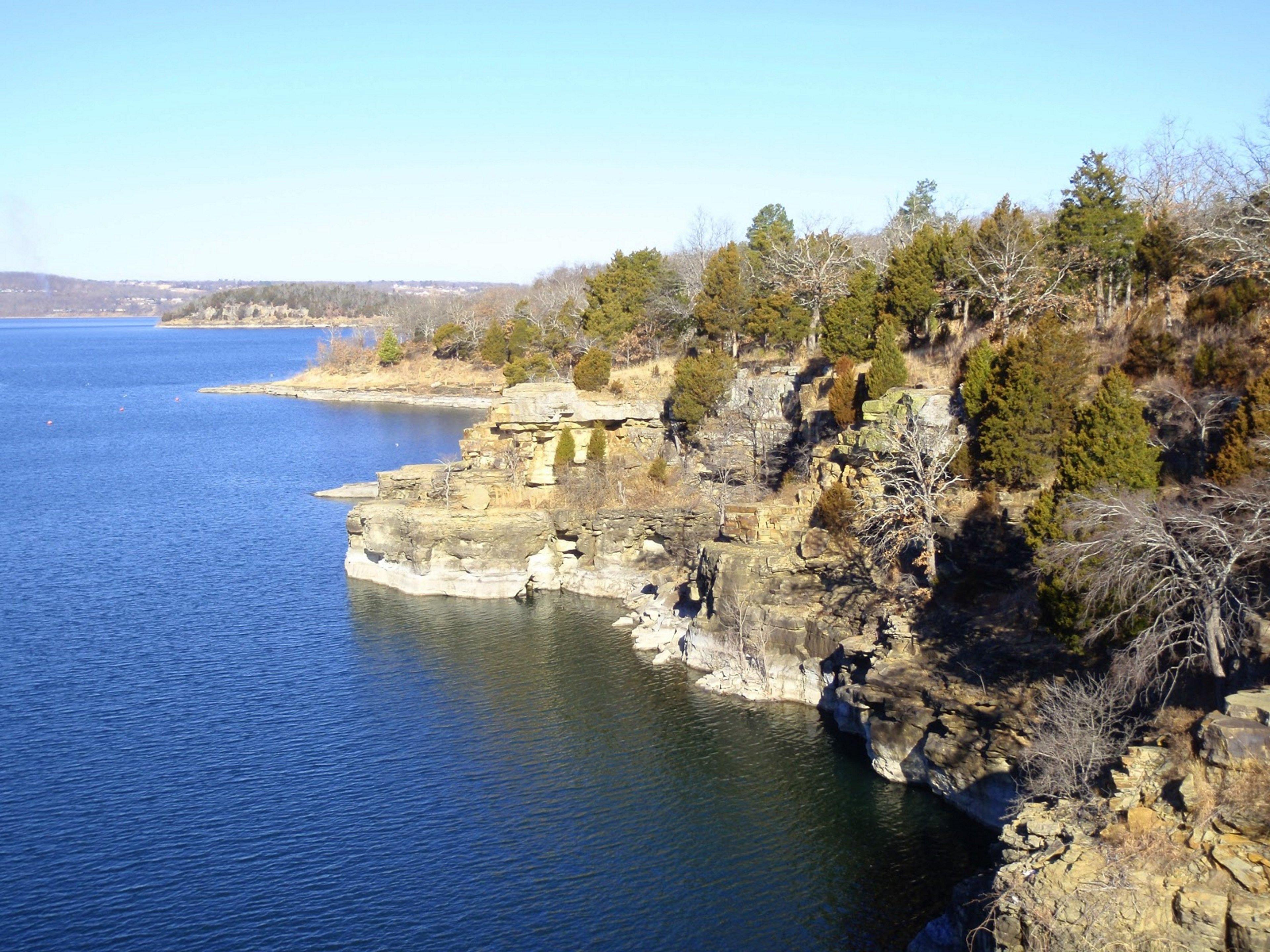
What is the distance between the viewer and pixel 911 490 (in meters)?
38.2

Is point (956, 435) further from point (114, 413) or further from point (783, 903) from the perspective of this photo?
point (114, 413)

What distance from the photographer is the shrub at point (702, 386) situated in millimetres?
58500

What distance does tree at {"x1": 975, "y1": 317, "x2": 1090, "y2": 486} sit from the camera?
1492 inches

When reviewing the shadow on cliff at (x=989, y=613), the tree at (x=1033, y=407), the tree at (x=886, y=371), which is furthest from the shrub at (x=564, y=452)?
the tree at (x=1033, y=407)

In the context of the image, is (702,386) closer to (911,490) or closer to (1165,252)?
(911,490)

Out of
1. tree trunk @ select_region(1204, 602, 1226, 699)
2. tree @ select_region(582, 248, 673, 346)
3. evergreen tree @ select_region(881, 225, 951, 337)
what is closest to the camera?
tree trunk @ select_region(1204, 602, 1226, 699)

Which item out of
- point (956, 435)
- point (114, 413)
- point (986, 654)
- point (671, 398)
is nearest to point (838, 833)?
point (986, 654)

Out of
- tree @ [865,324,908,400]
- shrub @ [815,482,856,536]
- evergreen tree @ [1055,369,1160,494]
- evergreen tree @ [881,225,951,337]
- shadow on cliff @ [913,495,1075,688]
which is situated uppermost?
evergreen tree @ [881,225,951,337]

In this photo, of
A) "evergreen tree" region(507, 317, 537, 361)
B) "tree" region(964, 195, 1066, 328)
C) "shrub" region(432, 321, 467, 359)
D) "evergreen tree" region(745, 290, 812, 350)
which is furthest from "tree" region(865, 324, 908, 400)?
"shrub" region(432, 321, 467, 359)

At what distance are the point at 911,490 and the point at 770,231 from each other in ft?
137

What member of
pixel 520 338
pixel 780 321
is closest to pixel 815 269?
pixel 780 321

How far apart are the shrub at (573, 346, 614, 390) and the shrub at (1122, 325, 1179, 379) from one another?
32.3 m

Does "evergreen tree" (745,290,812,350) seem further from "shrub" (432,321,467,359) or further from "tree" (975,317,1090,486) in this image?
"shrub" (432,321,467,359)

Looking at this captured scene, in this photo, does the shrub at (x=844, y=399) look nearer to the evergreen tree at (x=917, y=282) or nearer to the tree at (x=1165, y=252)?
the evergreen tree at (x=917, y=282)
